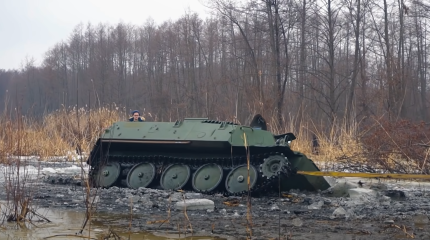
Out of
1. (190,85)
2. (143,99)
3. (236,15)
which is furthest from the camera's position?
(143,99)

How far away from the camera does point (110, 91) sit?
132ft

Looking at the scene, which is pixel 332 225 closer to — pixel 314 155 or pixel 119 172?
Answer: pixel 119 172

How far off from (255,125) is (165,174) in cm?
204

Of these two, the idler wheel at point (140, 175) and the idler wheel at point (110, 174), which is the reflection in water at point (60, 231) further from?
the idler wheel at point (110, 174)

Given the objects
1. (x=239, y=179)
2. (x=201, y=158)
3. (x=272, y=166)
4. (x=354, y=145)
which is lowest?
(x=239, y=179)

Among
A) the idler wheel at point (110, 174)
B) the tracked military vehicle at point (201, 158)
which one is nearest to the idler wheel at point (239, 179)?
the tracked military vehicle at point (201, 158)

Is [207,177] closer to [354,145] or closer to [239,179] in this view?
[239,179]

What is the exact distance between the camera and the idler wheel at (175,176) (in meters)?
10.4

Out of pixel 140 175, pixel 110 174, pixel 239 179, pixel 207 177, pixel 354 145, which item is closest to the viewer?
pixel 239 179

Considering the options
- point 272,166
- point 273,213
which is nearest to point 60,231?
point 273,213

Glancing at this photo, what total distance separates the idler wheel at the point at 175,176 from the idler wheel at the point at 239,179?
2.92 feet

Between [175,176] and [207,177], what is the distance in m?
0.69

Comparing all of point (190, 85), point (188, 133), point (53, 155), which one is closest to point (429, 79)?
point (190, 85)

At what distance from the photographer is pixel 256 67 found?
823 inches
